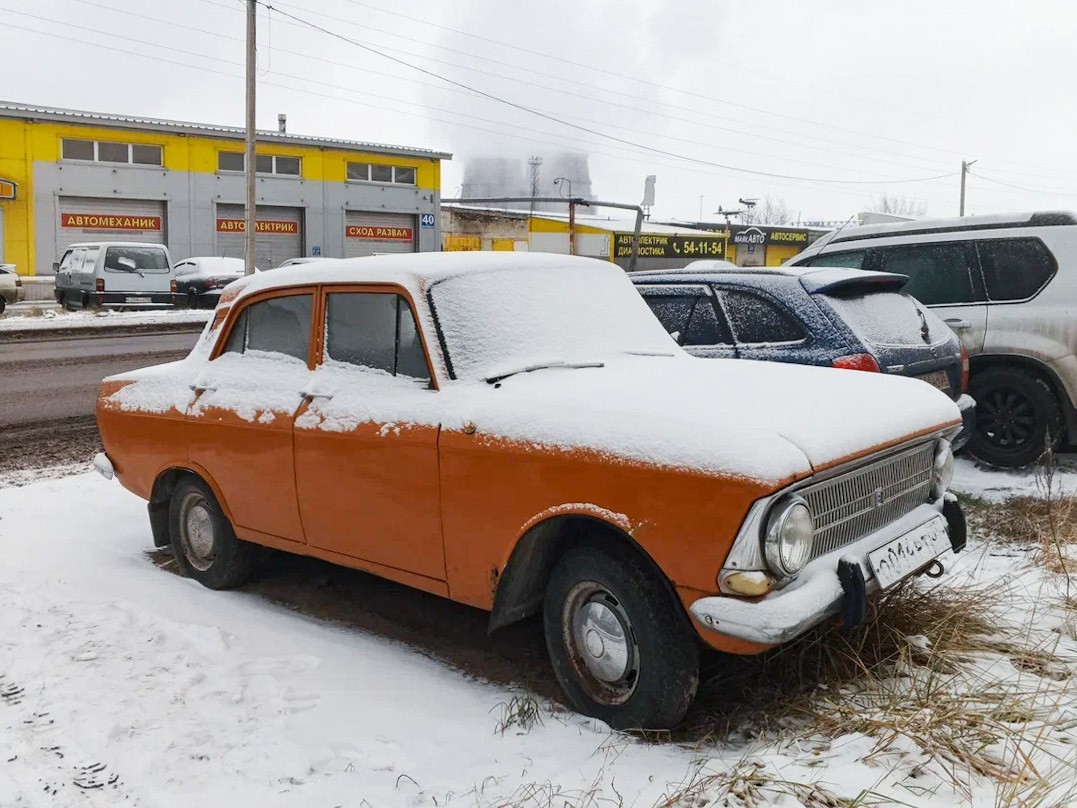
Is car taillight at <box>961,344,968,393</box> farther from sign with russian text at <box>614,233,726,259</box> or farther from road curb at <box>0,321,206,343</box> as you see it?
sign with russian text at <box>614,233,726,259</box>

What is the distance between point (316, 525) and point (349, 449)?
47 cm

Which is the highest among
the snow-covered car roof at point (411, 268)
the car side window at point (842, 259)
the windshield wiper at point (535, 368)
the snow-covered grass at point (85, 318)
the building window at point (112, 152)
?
the building window at point (112, 152)

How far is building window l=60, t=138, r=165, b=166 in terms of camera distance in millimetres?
39125

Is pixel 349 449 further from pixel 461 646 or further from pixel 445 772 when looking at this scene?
pixel 445 772

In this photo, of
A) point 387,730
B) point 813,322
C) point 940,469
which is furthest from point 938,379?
point 387,730

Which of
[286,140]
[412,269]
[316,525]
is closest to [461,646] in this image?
[316,525]

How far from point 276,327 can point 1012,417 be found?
5.58 metres

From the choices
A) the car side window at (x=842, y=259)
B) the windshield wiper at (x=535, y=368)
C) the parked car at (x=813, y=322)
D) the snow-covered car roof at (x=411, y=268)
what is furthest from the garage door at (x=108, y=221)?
the windshield wiper at (x=535, y=368)

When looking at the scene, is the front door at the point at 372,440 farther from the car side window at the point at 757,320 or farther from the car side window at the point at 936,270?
the car side window at the point at 936,270

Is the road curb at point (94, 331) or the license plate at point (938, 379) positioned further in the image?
the road curb at point (94, 331)

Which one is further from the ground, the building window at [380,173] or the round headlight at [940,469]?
the building window at [380,173]

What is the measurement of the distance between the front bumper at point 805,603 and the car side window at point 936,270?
5.00 m

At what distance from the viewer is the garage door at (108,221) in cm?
3900

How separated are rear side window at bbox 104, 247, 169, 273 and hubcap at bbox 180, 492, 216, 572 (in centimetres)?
2277
